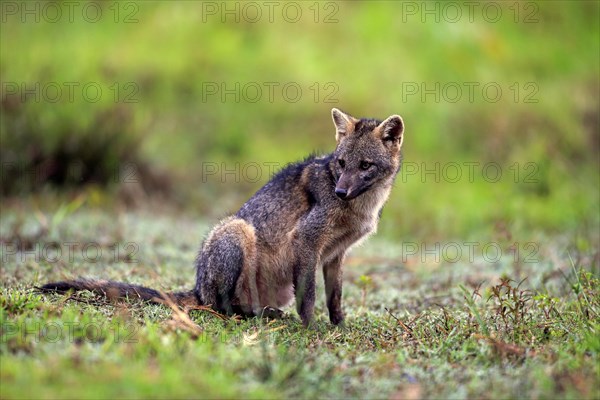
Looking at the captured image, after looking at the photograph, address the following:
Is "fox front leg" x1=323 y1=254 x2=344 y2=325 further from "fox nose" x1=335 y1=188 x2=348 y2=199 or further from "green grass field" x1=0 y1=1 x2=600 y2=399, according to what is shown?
"fox nose" x1=335 y1=188 x2=348 y2=199

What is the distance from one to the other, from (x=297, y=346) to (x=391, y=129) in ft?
7.94

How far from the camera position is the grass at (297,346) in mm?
4082

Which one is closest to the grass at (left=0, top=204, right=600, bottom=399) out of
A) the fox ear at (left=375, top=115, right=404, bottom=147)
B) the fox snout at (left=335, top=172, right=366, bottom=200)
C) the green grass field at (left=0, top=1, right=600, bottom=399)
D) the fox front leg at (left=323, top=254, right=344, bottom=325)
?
the green grass field at (left=0, top=1, right=600, bottom=399)

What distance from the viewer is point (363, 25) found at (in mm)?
16719

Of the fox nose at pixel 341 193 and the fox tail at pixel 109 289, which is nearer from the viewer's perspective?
the fox tail at pixel 109 289

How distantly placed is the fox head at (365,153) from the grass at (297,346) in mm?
1183

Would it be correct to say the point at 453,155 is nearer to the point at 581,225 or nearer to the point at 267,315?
the point at 581,225

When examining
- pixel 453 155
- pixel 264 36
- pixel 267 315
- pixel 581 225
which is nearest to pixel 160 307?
pixel 267 315

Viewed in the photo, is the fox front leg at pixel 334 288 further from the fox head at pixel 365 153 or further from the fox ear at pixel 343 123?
the fox ear at pixel 343 123

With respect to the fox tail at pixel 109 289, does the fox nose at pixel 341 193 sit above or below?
above

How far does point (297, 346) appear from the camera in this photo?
17.4 feet

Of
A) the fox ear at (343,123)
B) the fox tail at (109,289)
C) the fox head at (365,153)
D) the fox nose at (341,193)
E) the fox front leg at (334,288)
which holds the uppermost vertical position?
the fox ear at (343,123)

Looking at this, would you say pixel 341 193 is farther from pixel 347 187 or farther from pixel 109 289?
pixel 109 289

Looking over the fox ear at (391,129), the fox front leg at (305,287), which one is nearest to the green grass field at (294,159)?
the fox front leg at (305,287)
